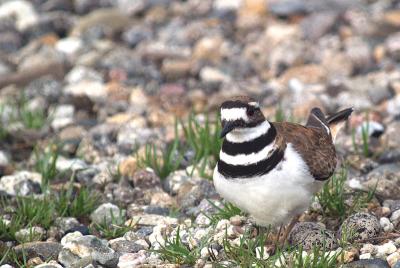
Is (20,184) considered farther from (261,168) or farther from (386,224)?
(386,224)

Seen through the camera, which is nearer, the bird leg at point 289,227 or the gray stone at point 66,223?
the bird leg at point 289,227

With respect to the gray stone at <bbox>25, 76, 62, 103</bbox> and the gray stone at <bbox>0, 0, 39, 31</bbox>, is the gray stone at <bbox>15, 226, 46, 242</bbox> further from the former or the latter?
the gray stone at <bbox>0, 0, 39, 31</bbox>

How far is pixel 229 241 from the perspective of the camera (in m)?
5.34

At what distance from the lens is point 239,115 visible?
4.91m

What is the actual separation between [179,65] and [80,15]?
8.22 feet

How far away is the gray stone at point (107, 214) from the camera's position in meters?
5.94

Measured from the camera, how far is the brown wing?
17.1ft

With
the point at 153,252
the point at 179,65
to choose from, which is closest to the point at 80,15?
the point at 179,65

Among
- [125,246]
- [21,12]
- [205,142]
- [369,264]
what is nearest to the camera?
[369,264]

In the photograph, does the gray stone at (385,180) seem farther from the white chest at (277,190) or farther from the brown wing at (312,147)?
the white chest at (277,190)

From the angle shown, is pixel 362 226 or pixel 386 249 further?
pixel 362 226

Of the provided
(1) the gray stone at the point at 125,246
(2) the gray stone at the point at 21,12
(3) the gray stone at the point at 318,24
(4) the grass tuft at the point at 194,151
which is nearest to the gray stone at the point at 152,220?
(1) the gray stone at the point at 125,246

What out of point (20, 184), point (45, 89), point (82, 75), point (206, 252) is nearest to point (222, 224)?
point (206, 252)

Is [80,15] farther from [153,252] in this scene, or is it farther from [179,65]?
[153,252]
